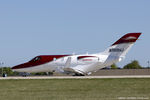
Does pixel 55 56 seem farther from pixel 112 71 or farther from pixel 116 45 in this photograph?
pixel 112 71

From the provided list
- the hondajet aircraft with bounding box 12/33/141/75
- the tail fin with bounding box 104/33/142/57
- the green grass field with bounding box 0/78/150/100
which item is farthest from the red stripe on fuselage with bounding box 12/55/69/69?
the green grass field with bounding box 0/78/150/100

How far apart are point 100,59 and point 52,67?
6.98 meters

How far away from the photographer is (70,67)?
46625mm

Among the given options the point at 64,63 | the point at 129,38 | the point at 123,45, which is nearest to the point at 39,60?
the point at 64,63

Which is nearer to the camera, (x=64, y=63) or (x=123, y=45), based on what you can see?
(x=123, y=45)

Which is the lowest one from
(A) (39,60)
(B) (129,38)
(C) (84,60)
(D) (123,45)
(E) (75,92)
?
(E) (75,92)

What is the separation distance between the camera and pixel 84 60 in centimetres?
4625

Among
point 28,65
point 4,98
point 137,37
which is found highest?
point 137,37

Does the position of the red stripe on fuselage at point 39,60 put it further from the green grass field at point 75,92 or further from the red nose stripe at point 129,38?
the green grass field at point 75,92

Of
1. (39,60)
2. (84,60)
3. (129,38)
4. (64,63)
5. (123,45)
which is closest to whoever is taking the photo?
(129,38)

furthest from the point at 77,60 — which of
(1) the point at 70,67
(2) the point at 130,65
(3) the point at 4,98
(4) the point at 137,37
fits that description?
(2) the point at 130,65

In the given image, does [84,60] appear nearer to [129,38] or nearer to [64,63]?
[64,63]

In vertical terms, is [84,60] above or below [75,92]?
above

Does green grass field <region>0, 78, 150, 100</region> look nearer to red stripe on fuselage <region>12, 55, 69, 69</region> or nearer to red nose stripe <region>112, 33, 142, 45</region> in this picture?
red nose stripe <region>112, 33, 142, 45</region>
